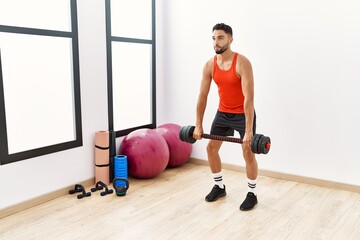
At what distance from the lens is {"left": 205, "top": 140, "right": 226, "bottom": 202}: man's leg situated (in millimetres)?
2871

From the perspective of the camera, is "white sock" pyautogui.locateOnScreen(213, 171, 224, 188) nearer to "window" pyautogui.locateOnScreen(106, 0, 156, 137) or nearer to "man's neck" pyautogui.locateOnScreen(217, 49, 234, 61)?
"man's neck" pyautogui.locateOnScreen(217, 49, 234, 61)

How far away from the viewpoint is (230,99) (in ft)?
8.88

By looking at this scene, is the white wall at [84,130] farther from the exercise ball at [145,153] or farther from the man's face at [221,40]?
the man's face at [221,40]

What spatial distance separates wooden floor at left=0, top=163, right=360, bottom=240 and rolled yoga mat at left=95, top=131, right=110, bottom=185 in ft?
0.74

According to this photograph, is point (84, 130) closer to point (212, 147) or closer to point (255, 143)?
point (212, 147)

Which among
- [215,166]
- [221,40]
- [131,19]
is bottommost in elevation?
[215,166]

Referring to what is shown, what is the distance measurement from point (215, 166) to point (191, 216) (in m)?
0.48

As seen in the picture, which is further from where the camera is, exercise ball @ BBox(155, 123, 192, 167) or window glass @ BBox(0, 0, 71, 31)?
exercise ball @ BBox(155, 123, 192, 167)

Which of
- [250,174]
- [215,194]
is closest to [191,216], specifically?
[215,194]

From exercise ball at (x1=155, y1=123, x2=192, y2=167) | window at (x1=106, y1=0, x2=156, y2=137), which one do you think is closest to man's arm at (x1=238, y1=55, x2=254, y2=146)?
exercise ball at (x1=155, y1=123, x2=192, y2=167)

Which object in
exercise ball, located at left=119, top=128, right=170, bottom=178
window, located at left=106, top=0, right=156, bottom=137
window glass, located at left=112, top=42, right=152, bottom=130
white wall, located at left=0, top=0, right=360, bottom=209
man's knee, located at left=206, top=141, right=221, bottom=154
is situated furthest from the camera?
window glass, located at left=112, top=42, right=152, bottom=130

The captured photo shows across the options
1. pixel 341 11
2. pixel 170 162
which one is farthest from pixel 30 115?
pixel 341 11

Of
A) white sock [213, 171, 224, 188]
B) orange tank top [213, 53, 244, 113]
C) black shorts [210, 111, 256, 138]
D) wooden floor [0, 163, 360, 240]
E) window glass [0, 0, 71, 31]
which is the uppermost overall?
window glass [0, 0, 71, 31]

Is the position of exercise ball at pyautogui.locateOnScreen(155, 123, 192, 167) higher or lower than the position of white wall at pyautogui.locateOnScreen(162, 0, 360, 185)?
lower
